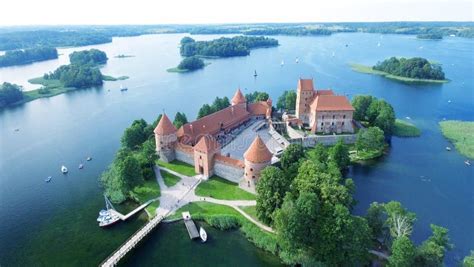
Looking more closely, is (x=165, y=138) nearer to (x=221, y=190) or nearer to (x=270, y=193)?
(x=221, y=190)

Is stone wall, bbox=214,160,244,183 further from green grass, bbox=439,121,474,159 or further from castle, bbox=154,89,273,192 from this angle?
green grass, bbox=439,121,474,159

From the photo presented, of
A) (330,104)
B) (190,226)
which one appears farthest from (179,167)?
(330,104)

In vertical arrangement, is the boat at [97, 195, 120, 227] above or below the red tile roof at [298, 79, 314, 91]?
below

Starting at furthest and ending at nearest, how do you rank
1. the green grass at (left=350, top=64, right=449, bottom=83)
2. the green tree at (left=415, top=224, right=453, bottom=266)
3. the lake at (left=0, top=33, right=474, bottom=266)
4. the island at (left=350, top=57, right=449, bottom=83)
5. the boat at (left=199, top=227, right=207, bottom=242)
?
the island at (left=350, top=57, right=449, bottom=83) < the green grass at (left=350, top=64, right=449, bottom=83) < the lake at (left=0, top=33, right=474, bottom=266) < the boat at (left=199, top=227, right=207, bottom=242) < the green tree at (left=415, top=224, right=453, bottom=266)

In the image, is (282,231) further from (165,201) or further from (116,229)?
(116,229)

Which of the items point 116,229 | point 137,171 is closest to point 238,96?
point 137,171

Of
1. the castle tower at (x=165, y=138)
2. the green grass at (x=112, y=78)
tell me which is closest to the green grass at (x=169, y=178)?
the castle tower at (x=165, y=138)

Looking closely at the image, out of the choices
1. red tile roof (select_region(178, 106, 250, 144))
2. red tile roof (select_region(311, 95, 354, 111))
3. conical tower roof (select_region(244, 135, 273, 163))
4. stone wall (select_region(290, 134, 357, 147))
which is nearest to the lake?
stone wall (select_region(290, 134, 357, 147))
